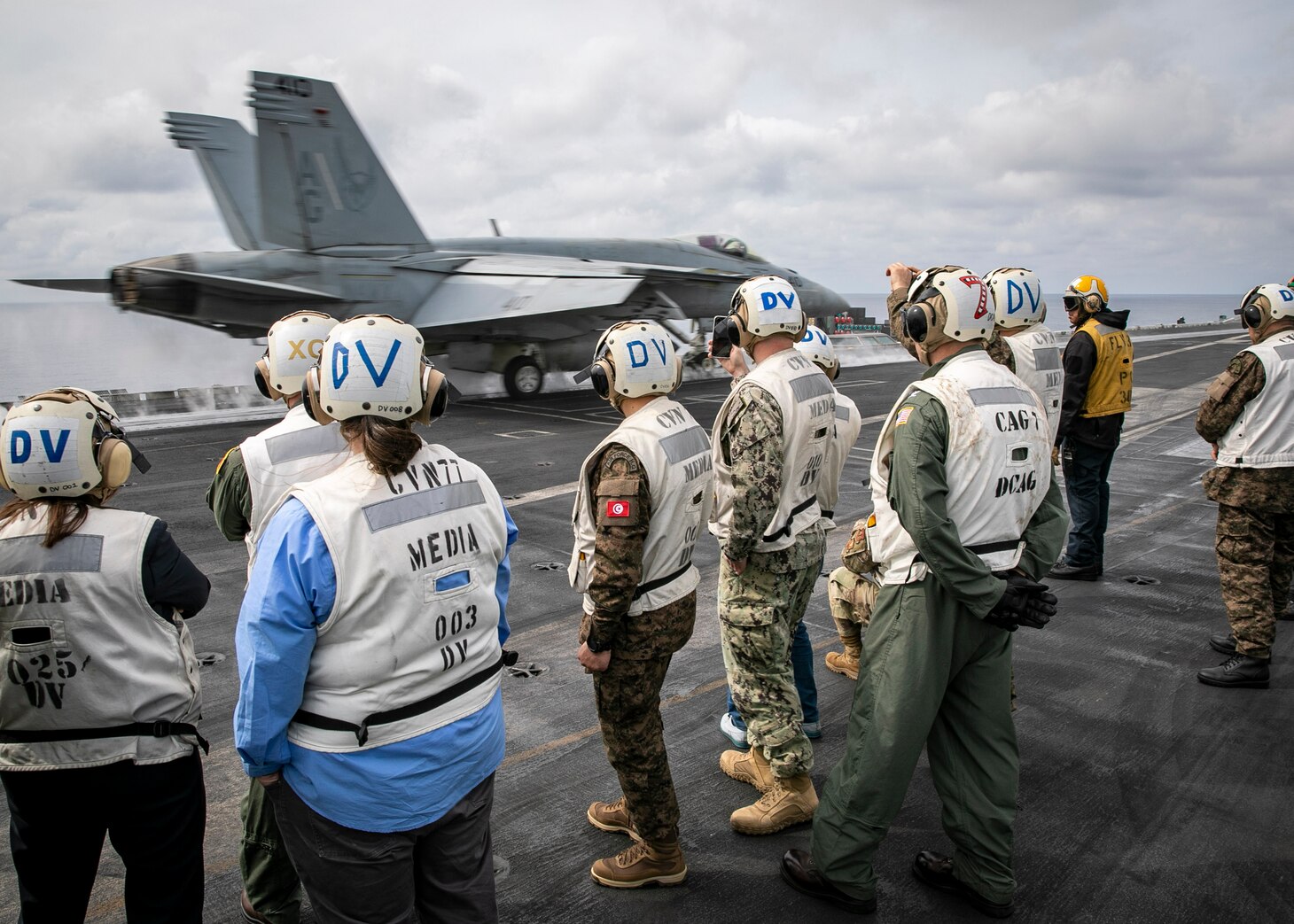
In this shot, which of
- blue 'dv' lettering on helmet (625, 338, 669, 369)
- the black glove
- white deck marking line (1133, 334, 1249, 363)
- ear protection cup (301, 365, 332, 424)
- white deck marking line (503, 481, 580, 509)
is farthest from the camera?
white deck marking line (1133, 334, 1249, 363)

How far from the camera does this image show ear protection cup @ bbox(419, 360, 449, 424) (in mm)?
2328

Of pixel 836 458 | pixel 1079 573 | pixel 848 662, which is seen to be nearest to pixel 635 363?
pixel 836 458

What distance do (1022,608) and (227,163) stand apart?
2088cm

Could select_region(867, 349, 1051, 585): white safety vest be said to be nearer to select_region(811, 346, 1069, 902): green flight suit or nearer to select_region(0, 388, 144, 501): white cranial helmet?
select_region(811, 346, 1069, 902): green flight suit

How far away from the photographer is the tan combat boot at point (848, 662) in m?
5.00

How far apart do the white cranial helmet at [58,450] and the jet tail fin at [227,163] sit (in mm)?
18334

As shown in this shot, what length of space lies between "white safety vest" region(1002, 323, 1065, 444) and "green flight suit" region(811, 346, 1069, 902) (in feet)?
9.29

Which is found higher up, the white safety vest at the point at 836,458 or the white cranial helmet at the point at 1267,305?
the white cranial helmet at the point at 1267,305

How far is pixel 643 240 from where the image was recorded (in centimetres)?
2092

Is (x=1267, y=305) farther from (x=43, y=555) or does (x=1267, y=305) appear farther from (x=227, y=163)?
(x=227, y=163)

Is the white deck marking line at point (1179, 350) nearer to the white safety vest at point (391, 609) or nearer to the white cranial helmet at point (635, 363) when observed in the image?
the white cranial helmet at point (635, 363)

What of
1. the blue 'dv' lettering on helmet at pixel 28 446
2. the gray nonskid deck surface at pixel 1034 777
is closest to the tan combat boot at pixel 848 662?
the gray nonskid deck surface at pixel 1034 777

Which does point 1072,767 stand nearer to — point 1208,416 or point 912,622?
point 912,622

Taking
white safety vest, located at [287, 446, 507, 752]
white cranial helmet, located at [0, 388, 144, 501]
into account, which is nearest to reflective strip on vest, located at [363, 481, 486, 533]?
white safety vest, located at [287, 446, 507, 752]
